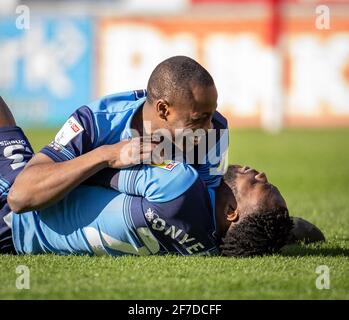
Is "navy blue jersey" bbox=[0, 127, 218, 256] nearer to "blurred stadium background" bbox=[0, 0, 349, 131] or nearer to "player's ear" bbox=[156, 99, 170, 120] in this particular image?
"player's ear" bbox=[156, 99, 170, 120]

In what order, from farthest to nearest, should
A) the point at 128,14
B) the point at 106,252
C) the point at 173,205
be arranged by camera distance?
the point at 128,14 → the point at 106,252 → the point at 173,205

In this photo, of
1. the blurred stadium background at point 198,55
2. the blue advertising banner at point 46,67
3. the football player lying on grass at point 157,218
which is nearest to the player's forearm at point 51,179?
the football player lying on grass at point 157,218

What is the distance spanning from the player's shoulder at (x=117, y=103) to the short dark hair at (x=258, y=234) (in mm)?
1149

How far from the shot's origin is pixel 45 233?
598 centimetres

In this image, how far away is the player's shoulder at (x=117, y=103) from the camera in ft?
19.6

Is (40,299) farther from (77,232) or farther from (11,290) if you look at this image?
(77,232)

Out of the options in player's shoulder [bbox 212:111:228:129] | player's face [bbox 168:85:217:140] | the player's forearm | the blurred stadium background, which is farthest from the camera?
the blurred stadium background

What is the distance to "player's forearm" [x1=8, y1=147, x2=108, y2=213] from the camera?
217 inches

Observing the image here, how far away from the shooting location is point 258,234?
580cm

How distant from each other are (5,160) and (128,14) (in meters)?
15.8

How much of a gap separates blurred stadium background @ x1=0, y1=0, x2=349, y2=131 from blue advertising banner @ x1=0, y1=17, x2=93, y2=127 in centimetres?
3

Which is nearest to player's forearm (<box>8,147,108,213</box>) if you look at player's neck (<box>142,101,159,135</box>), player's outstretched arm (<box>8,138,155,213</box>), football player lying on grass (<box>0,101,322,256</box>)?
player's outstretched arm (<box>8,138,155,213</box>)

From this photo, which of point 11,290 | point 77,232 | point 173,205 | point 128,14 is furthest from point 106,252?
point 128,14
